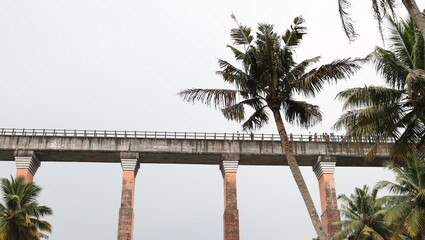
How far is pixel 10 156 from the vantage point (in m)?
37.4

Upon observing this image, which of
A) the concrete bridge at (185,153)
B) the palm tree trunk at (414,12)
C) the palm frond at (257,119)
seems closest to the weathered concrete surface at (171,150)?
the concrete bridge at (185,153)

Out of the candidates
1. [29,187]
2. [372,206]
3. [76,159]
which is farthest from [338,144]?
[29,187]

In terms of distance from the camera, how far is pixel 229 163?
123ft

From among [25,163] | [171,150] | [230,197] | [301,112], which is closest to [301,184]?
[301,112]

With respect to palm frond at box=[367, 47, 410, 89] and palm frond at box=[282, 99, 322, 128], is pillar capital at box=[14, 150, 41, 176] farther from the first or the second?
palm frond at box=[367, 47, 410, 89]

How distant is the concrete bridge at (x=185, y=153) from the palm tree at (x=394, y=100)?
20.9 metres

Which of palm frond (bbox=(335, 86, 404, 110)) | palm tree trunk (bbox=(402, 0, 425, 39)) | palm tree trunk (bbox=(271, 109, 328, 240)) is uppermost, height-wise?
palm tree trunk (bbox=(402, 0, 425, 39))

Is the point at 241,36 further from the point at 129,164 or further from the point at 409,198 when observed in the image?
the point at 129,164

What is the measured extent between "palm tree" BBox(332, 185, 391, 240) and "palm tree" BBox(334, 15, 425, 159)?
15.8m

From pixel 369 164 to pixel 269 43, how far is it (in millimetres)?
25635

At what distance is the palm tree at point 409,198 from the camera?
2223 centimetres

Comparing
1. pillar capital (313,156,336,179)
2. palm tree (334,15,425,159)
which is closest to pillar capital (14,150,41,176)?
pillar capital (313,156,336,179)

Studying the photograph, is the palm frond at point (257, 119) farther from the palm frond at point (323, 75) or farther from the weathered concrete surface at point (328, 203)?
the weathered concrete surface at point (328, 203)

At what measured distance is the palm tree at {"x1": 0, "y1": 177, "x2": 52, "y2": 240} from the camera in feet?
86.1
